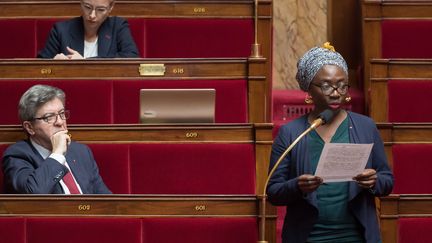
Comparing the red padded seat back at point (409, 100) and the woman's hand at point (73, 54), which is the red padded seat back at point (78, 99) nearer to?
the woman's hand at point (73, 54)

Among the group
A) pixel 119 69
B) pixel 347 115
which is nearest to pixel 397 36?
pixel 119 69

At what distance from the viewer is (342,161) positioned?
0.84m

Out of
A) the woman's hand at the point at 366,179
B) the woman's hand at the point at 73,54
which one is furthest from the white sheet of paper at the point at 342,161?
the woman's hand at the point at 73,54

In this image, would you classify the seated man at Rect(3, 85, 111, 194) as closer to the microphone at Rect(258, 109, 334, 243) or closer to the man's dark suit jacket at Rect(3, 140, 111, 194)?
the man's dark suit jacket at Rect(3, 140, 111, 194)

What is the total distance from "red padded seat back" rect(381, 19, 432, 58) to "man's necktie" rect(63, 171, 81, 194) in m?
0.51

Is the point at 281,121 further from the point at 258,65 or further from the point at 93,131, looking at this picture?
the point at 93,131

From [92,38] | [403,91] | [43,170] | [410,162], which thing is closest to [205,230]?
[43,170]

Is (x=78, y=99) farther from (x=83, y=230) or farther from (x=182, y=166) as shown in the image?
(x=83, y=230)

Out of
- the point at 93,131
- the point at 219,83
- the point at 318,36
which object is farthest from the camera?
the point at 318,36

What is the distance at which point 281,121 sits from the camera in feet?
4.71

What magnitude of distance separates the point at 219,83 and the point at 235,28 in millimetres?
199

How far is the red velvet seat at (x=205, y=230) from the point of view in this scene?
3.18 feet

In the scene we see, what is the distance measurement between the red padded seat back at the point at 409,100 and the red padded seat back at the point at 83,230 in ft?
1.39

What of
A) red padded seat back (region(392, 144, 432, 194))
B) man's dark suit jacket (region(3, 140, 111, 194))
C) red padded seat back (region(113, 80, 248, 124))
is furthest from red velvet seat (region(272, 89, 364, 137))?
man's dark suit jacket (region(3, 140, 111, 194))
